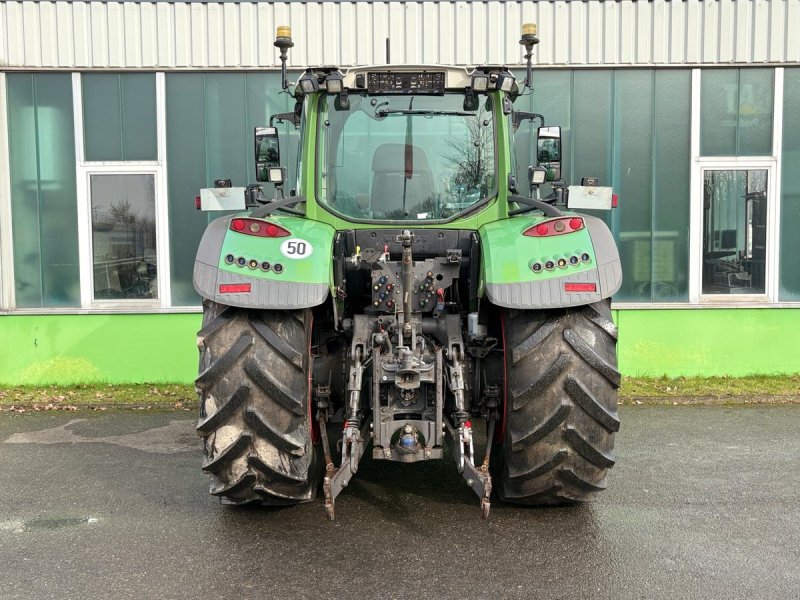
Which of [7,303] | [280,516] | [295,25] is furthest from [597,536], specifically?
[7,303]

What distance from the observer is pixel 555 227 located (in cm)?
447

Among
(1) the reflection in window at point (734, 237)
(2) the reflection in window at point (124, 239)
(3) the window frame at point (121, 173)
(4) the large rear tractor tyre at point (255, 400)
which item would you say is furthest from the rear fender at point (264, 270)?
(1) the reflection in window at point (734, 237)

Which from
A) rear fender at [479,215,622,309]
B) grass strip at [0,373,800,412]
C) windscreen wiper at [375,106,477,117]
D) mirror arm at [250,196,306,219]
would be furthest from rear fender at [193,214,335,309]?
grass strip at [0,373,800,412]

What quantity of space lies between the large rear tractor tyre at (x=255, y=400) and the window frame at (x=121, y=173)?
5.32m

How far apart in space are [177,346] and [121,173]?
2141 millimetres

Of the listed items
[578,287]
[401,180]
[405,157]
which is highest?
[405,157]

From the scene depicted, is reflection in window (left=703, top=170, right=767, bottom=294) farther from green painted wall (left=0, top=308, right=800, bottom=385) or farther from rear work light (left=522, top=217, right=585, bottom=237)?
rear work light (left=522, top=217, right=585, bottom=237)

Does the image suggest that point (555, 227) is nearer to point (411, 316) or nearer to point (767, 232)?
point (411, 316)

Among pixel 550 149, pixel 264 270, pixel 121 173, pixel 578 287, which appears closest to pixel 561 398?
pixel 578 287

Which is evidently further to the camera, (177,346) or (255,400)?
(177,346)

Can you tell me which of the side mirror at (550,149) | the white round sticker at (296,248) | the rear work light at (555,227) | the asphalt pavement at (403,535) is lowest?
the asphalt pavement at (403,535)

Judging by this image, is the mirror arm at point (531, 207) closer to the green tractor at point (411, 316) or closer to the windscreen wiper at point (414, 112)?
the green tractor at point (411, 316)

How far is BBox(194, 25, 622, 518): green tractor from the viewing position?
4254mm

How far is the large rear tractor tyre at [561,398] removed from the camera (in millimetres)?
4258
